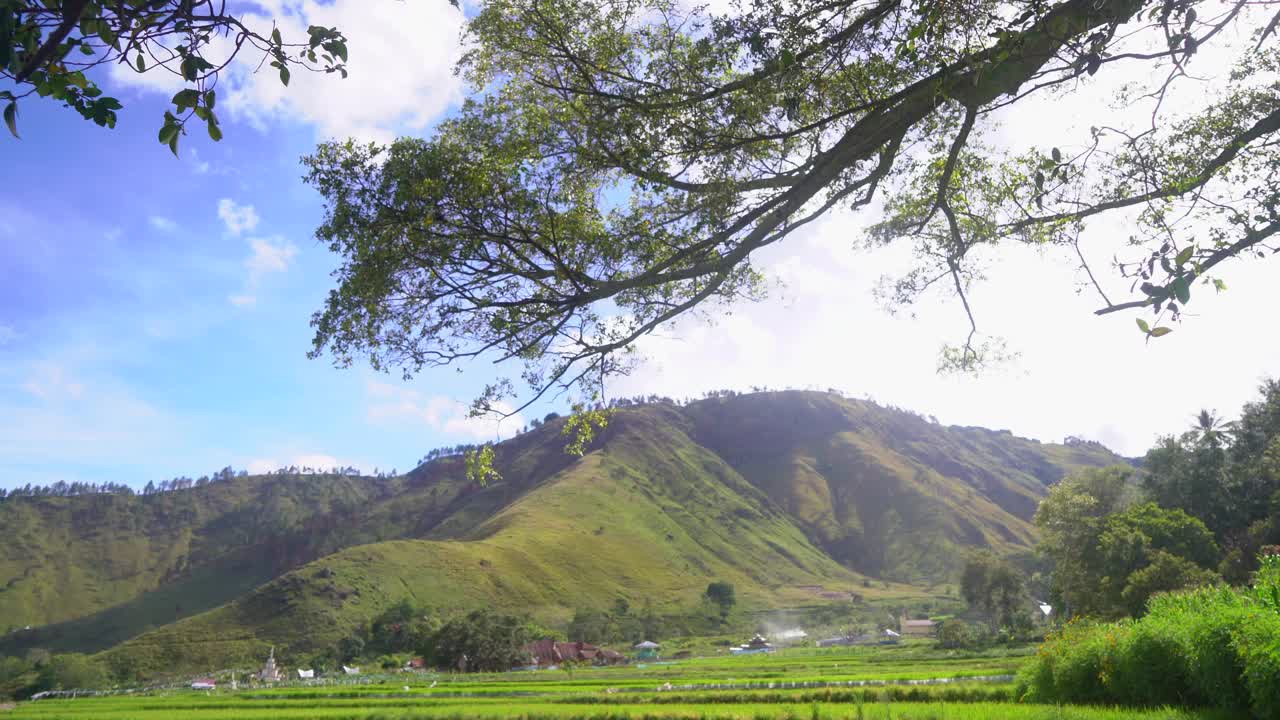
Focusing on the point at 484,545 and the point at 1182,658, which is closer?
the point at 1182,658

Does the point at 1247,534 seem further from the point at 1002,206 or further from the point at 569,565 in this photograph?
the point at 569,565

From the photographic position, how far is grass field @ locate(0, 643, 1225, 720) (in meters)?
18.4

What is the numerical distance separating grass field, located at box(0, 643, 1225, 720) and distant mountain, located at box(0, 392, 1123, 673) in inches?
1791

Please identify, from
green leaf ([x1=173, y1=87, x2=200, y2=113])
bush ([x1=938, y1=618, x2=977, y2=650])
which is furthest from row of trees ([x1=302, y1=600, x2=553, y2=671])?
green leaf ([x1=173, y1=87, x2=200, y2=113])

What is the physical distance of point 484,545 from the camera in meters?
119

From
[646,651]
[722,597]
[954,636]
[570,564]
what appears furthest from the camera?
[570,564]

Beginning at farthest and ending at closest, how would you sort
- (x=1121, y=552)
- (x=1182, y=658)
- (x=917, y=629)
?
(x=917, y=629) → (x=1121, y=552) → (x=1182, y=658)

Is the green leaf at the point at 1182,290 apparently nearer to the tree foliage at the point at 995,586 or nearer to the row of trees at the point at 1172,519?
the row of trees at the point at 1172,519

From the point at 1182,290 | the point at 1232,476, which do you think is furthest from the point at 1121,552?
the point at 1182,290

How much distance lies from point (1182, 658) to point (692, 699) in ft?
67.4

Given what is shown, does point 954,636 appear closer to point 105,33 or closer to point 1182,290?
point 1182,290

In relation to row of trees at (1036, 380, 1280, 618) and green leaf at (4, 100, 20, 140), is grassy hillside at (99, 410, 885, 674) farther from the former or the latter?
green leaf at (4, 100, 20, 140)

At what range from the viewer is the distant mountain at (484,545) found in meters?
94.4

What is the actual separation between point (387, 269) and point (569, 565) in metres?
116
